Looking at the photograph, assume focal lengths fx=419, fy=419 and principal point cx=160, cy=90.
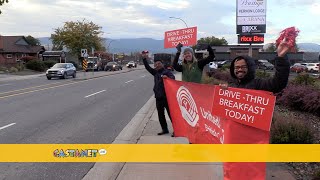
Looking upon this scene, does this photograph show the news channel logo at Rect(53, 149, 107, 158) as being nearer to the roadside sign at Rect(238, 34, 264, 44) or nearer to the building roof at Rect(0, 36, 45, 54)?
the roadside sign at Rect(238, 34, 264, 44)

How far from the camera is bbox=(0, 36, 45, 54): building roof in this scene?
3022 inches

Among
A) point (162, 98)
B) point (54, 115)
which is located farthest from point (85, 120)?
point (162, 98)

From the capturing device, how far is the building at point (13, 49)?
75.6 meters

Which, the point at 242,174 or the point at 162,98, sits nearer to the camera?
the point at 242,174

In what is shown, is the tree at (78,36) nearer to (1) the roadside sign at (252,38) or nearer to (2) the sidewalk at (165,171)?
(1) the roadside sign at (252,38)

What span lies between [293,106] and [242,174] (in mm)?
9018

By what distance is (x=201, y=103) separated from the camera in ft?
A: 18.2

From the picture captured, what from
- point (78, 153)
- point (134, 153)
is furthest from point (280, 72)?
point (78, 153)

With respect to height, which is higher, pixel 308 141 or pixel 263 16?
pixel 263 16

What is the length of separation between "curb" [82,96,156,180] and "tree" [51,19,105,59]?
74.1 meters

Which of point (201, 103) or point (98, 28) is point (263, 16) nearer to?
point (201, 103)

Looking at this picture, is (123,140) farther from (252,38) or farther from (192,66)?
(252,38)

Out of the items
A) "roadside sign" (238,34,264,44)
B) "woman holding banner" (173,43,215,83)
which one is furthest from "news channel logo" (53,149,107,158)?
"roadside sign" (238,34,264,44)

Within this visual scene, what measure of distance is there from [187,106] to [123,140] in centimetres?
259
